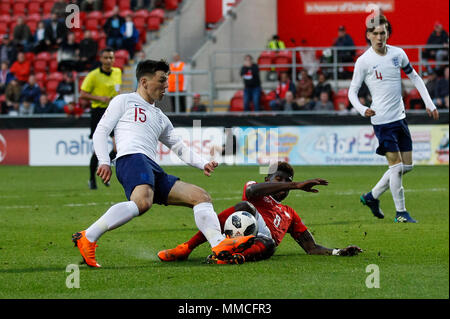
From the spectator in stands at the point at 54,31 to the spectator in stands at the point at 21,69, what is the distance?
3.45 feet

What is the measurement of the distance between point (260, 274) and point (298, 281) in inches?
16.2

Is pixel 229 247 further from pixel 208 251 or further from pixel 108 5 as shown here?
pixel 108 5

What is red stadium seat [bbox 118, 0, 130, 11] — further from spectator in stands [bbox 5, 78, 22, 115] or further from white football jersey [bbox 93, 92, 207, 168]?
white football jersey [bbox 93, 92, 207, 168]

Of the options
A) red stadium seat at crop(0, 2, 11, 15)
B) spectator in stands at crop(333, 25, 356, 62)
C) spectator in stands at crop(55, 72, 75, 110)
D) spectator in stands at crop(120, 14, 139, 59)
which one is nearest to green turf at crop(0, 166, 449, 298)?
spectator in stands at crop(333, 25, 356, 62)

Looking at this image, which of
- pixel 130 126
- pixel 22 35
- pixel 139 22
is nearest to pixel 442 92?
pixel 139 22

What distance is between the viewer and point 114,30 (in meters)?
26.5

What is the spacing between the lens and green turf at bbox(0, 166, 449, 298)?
5969 mm

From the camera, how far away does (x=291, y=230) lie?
791 centimetres

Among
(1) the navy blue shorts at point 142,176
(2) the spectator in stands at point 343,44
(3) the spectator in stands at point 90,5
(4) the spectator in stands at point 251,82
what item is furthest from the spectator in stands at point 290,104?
(1) the navy blue shorts at point 142,176

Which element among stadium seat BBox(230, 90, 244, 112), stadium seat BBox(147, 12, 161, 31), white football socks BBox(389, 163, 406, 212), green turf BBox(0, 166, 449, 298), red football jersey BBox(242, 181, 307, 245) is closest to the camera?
green turf BBox(0, 166, 449, 298)

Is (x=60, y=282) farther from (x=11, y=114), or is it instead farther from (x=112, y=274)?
(x=11, y=114)

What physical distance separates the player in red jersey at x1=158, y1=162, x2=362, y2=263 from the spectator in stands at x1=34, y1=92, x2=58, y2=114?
1670cm

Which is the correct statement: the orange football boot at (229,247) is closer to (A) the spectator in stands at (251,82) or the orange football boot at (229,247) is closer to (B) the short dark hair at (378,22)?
(B) the short dark hair at (378,22)

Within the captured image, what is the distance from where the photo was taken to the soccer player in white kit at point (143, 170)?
22.9 feet
